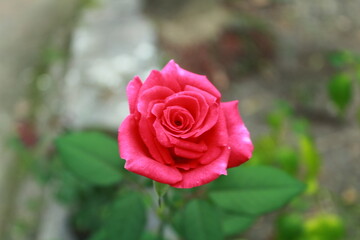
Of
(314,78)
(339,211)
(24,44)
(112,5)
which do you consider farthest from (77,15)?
(339,211)

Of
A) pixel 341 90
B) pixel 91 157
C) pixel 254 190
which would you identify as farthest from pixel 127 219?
pixel 341 90

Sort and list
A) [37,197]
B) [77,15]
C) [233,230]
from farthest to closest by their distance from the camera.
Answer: [77,15] < [37,197] < [233,230]

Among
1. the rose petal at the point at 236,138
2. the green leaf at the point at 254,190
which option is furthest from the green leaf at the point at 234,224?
the rose petal at the point at 236,138

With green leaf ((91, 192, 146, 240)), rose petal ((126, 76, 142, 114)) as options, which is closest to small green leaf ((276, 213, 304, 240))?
green leaf ((91, 192, 146, 240))

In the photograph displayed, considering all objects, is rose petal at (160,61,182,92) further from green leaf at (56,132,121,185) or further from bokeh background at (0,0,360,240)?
bokeh background at (0,0,360,240)

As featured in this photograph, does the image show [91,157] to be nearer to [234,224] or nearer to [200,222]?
[200,222]

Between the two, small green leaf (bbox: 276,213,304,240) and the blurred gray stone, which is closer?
small green leaf (bbox: 276,213,304,240)

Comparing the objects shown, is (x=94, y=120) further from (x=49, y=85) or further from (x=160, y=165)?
(x=160, y=165)
